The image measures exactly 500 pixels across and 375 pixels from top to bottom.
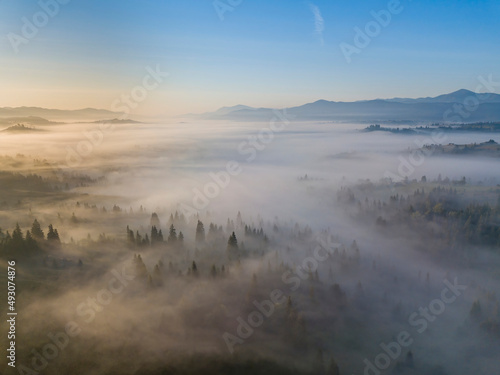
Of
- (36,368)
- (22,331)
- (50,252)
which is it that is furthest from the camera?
(50,252)

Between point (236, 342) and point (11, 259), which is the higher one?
point (11, 259)

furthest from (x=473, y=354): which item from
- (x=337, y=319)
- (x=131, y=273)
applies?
(x=131, y=273)

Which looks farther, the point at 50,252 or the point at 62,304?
the point at 50,252

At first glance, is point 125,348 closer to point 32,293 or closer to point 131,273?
point 32,293

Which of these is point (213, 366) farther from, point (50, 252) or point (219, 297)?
point (50, 252)

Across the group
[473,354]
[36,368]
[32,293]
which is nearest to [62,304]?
[32,293]

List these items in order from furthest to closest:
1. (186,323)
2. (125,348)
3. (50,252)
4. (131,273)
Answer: (131,273) → (50,252) → (186,323) → (125,348)

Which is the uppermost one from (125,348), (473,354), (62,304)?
(62,304)

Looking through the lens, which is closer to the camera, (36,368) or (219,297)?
(36,368)

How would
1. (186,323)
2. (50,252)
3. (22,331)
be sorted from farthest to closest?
(50,252)
(186,323)
(22,331)
